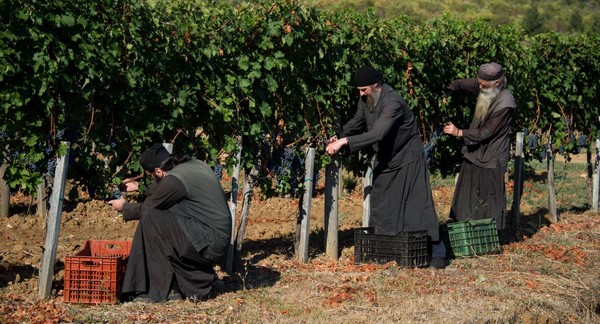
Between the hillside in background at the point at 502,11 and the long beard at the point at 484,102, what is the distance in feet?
127

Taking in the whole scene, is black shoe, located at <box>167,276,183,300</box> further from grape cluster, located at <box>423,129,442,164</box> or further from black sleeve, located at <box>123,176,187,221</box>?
grape cluster, located at <box>423,129,442,164</box>

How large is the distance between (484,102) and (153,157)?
4.37 metres

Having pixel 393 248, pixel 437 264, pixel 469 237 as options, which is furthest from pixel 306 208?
pixel 469 237

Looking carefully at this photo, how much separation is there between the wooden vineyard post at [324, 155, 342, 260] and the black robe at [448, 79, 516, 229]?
5.22ft

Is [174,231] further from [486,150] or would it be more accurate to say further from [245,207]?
[486,150]

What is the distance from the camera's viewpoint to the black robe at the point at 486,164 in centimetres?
1034

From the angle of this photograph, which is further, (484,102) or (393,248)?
(484,102)

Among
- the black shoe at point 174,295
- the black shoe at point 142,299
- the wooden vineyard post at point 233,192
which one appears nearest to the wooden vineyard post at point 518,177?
the wooden vineyard post at point 233,192

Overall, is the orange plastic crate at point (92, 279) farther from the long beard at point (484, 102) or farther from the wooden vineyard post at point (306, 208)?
the long beard at point (484, 102)

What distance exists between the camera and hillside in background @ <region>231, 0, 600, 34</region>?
5069 cm

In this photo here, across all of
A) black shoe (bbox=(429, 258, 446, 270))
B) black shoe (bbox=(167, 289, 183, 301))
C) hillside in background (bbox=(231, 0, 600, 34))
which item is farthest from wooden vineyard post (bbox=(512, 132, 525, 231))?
hillside in background (bbox=(231, 0, 600, 34))

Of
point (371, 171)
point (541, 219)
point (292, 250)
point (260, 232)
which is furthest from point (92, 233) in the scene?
point (541, 219)

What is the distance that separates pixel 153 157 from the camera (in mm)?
7621

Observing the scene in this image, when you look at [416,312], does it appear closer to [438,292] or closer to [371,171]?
[438,292]
